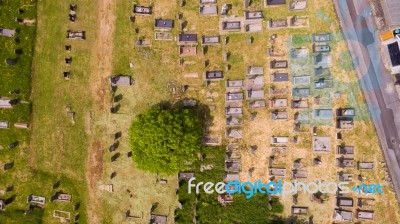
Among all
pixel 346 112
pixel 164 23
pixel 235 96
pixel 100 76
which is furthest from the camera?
pixel 100 76

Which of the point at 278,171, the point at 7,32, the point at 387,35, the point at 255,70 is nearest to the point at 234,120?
the point at 255,70

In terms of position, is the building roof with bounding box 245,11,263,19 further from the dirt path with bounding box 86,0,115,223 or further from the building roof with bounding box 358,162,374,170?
the building roof with bounding box 358,162,374,170

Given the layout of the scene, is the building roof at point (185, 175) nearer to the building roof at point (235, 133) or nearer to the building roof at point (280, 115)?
the building roof at point (235, 133)

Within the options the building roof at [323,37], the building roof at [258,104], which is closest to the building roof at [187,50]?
the building roof at [258,104]

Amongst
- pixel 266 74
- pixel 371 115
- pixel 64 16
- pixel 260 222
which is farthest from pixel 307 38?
pixel 64 16

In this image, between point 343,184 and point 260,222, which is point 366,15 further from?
point 260,222

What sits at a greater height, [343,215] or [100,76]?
[100,76]

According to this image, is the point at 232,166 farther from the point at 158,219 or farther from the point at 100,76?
the point at 100,76

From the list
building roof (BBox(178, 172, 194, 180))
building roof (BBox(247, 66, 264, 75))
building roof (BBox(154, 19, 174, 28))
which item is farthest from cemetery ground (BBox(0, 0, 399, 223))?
building roof (BBox(178, 172, 194, 180))
